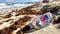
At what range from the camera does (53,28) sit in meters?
8.67

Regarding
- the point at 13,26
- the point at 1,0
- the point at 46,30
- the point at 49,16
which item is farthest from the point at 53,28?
the point at 1,0

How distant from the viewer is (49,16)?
970 cm

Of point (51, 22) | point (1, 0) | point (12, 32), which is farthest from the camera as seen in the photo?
point (1, 0)

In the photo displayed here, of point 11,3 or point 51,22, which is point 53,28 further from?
point 11,3

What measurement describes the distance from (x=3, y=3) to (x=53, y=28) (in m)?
20.9

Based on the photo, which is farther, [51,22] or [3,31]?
→ [51,22]

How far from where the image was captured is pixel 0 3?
2909cm

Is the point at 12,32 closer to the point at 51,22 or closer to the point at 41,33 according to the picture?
the point at 41,33

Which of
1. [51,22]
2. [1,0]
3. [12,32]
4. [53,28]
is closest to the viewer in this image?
[12,32]

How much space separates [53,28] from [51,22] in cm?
89

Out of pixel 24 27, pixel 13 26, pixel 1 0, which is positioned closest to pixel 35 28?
pixel 24 27

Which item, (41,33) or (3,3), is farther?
(3,3)

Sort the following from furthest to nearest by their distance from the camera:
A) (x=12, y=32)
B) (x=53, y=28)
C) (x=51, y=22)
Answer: (x=51, y=22), (x=53, y=28), (x=12, y=32)

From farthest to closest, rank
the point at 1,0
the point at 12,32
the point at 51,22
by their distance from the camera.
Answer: the point at 1,0 → the point at 51,22 → the point at 12,32
